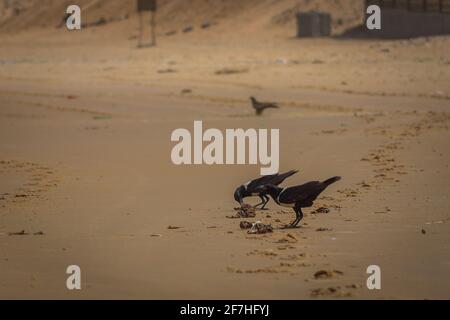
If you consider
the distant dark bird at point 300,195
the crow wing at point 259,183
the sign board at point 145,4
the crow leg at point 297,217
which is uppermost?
the sign board at point 145,4

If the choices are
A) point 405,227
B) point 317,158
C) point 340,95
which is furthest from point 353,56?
point 405,227

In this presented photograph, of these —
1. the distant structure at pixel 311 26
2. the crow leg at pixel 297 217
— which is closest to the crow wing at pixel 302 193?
the crow leg at pixel 297 217

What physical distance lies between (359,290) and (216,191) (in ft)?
14.4

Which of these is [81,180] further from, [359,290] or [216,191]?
[359,290]

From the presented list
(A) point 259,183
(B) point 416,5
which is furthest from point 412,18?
(A) point 259,183

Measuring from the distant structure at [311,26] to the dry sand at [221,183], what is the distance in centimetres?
1075

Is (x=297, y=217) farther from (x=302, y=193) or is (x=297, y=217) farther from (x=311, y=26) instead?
(x=311, y=26)

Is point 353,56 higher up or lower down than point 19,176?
higher up

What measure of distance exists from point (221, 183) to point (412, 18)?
24478mm

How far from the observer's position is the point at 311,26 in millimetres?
39844

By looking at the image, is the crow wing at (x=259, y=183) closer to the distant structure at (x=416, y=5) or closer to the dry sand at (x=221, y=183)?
the dry sand at (x=221, y=183)

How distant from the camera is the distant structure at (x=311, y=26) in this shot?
39844 mm

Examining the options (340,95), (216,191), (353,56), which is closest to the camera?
(216,191)

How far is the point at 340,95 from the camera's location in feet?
75.5
